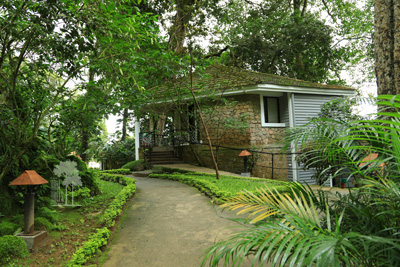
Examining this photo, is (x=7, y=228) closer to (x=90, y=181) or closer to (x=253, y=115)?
(x=90, y=181)

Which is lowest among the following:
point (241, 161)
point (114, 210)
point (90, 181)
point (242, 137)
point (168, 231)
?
point (168, 231)

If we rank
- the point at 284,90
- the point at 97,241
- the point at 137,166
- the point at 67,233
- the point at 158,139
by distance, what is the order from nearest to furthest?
the point at 97,241 < the point at 67,233 < the point at 284,90 < the point at 137,166 < the point at 158,139

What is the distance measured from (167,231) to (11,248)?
7.25ft

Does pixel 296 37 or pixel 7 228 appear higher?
pixel 296 37

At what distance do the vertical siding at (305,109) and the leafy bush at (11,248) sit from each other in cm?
1034

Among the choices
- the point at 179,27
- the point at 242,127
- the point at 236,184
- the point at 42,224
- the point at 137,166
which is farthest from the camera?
the point at 137,166

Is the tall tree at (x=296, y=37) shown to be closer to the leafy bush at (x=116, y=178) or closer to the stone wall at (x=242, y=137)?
the stone wall at (x=242, y=137)

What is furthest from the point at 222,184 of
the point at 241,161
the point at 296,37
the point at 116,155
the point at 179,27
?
the point at 296,37

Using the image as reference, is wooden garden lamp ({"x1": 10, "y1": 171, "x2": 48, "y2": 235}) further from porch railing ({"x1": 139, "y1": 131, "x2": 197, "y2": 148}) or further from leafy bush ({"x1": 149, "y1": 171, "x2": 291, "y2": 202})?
porch railing ({"x1": 139, "y1": 131, "x2": 197, "y2": 148})

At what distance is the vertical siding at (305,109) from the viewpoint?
11.4 meters

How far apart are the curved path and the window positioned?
6.47m

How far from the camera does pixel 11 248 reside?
120 inches

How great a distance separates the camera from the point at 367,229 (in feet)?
6.23

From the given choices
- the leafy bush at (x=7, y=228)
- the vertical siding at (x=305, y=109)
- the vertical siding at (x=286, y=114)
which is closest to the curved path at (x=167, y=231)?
the leafy bush at (x=7, y=228)
